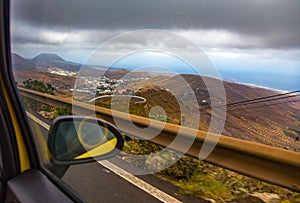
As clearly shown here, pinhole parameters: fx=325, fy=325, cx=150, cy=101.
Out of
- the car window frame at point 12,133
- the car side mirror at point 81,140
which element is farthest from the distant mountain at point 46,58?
the car side mirror at point 81,140

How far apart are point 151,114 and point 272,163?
688mm

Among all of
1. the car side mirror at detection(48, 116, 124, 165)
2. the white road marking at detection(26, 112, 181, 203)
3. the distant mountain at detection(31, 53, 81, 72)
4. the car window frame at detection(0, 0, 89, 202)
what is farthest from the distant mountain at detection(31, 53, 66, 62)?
the white road marking at detection(26, 112, 181, 203)

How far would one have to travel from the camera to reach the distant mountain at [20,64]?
7.19 feet

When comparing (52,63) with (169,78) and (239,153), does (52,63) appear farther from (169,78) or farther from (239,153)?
(239,153)

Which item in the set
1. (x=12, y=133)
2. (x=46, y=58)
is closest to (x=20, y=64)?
(x=46, y=58)

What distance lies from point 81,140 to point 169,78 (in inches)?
24.1

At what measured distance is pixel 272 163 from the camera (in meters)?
1.49

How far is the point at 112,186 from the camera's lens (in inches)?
72.5

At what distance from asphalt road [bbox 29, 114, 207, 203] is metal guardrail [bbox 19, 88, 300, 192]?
24 centimetres

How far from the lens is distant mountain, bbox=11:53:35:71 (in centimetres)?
219

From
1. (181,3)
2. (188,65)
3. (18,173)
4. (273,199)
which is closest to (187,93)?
(188,65)

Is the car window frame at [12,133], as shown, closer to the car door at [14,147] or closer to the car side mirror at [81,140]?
the car door at [14,147]

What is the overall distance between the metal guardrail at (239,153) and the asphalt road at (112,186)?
0.78 feet

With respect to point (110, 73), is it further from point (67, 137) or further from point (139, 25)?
point (67, 137)
